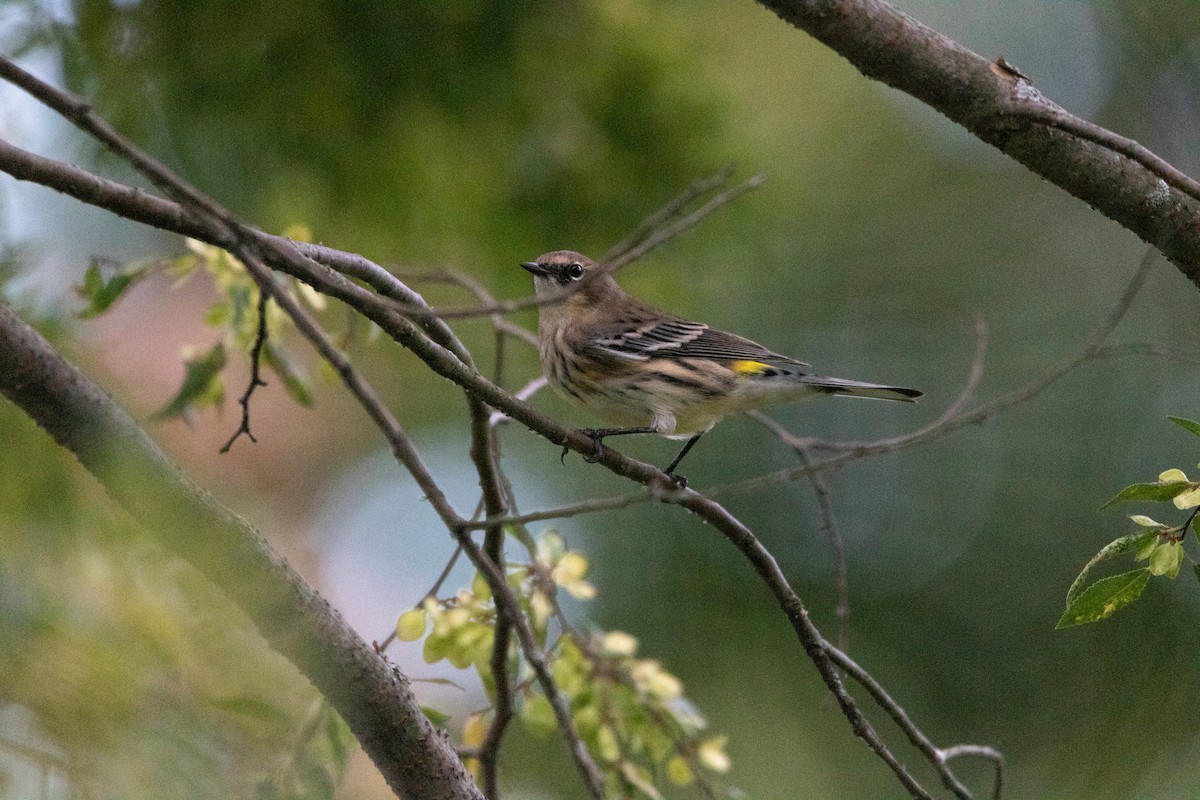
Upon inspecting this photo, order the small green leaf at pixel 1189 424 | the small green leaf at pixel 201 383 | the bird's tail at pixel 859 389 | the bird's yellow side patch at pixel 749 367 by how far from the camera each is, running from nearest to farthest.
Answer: the small green leaf at pixel 1189 424 → the small green leaf at pixel 201 383 → the bird's tail at pixel 859 389 → the bird's yellow side patch at pixel 749 367

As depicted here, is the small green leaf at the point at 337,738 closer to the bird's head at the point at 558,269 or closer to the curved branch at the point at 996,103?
the curved branch at the point at 996,103

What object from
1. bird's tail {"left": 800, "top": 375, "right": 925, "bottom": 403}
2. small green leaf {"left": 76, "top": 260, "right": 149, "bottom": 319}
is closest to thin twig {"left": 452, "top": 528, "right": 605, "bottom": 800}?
small green leaf {"left": 76, "top": 260, "right": 149, "bottom": 319}

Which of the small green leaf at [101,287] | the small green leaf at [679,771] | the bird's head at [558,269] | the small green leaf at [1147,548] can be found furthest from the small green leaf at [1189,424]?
the bird's head at [558,269]

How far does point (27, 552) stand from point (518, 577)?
113 cm

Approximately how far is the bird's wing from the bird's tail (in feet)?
0.44

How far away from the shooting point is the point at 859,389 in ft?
10.7

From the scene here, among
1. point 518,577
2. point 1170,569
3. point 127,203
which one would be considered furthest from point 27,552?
point 1170,569

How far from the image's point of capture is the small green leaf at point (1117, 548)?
5.65 ft

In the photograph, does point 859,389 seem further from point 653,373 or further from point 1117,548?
point 1117,548

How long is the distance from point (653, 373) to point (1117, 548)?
201cm

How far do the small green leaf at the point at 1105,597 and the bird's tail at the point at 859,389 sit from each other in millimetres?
1328

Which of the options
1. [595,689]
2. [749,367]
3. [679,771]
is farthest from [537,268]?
[679,771]

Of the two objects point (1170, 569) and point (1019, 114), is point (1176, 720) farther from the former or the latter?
point (1019, 114)

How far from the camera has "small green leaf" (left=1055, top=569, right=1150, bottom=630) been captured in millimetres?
1751
